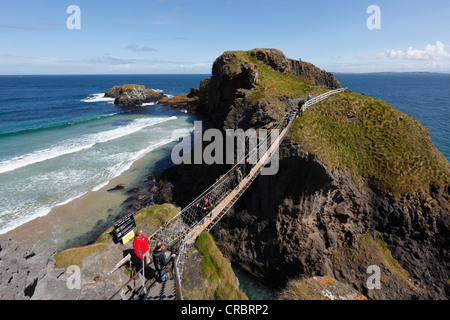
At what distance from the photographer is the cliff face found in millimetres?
13852

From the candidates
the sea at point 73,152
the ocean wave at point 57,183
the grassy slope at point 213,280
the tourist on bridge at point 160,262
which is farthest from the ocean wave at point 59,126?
the grassy slope at point 213,280

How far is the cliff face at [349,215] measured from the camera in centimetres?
1385

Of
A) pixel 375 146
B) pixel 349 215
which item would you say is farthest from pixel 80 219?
pixel 375 146

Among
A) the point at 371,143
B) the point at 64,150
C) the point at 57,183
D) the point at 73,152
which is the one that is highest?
the point at 371,143

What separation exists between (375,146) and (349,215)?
574 cm

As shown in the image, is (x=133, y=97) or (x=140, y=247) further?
(x=133, y=97)

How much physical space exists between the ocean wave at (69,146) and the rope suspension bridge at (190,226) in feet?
96.2

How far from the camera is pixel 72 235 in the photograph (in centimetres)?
1891

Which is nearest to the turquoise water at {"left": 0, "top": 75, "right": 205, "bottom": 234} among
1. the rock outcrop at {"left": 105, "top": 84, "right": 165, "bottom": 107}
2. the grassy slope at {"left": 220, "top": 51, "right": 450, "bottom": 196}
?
the rock outcrop at {"left": 105, "top": 84, "right": 165, "bottom": 107}

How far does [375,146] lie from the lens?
16.2 m

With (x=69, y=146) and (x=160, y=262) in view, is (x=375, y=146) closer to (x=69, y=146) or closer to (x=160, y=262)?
(x=160, y=262)

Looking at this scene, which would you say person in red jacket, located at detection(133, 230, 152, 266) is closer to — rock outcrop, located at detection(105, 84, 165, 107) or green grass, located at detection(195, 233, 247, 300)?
green grass, located at detection(195, 233, 247, 300)

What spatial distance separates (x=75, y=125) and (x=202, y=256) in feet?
176

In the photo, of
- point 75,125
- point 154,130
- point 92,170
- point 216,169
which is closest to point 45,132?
point 75,125
